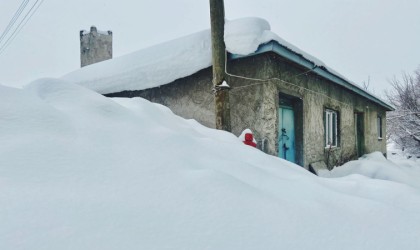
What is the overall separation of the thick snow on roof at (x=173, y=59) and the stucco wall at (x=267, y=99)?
419 millimetres

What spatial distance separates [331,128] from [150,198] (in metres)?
6.94

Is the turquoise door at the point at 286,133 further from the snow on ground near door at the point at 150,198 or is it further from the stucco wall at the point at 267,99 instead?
the snow on ground near door at the point at 150,198

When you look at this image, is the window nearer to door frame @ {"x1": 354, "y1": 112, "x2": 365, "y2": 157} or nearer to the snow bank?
the snow bank

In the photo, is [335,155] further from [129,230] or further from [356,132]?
[129,230]

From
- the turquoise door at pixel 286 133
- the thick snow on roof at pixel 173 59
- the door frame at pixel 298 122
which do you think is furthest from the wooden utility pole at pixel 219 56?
the door frame at pixel 298 122

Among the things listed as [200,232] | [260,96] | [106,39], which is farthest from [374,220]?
[106,39]

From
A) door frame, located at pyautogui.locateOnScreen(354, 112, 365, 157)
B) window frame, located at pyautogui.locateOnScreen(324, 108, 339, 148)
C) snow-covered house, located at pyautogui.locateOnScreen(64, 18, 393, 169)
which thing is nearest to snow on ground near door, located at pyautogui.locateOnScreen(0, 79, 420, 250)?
snow-covered house, located at pyautogui.locateOnScreen(64, 18, 393, 169)

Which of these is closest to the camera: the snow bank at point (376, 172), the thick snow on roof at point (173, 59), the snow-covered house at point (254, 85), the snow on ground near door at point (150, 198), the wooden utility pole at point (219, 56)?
the snow on ground near door at point (150, 198)

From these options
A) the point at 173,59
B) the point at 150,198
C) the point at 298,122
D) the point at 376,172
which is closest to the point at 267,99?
the point at 298,122

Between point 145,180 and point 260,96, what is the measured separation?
12.5 ft

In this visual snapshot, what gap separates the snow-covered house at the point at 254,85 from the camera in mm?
5016

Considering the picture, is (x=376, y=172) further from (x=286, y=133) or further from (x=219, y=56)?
(x=219, y=56)

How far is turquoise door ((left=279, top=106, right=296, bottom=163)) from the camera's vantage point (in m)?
5.89

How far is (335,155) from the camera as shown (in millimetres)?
7586
